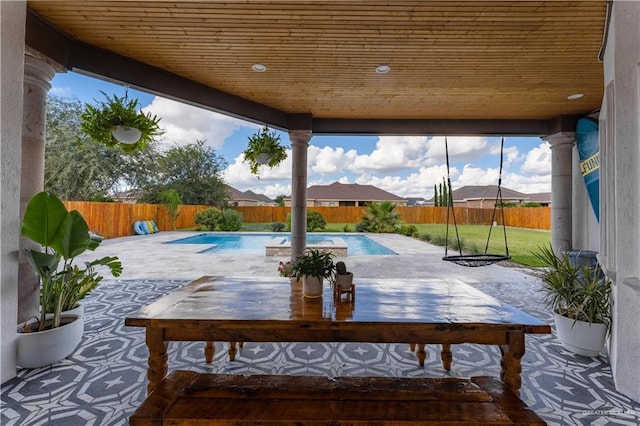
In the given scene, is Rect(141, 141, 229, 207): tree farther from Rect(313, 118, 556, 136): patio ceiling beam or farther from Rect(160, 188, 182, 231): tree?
Rect(313, 118, 556, 136): patio ceiling beam

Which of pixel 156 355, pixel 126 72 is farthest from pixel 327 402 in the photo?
pixel 126 72

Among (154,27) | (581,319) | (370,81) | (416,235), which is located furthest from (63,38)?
(416,235)

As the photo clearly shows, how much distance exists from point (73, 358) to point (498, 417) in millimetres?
3331

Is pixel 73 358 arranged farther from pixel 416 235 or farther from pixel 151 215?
pixel 151 215

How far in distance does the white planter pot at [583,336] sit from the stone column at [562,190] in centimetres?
300

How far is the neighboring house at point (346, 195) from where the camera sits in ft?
98.8

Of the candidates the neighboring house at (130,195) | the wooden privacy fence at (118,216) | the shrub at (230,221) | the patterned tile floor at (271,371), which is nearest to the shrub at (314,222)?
the shrub at (230,221)

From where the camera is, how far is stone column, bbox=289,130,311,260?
5.54 meters

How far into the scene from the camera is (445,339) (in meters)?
1.68

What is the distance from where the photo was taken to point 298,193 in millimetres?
5621

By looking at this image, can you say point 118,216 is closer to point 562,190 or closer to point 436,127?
point 436,127

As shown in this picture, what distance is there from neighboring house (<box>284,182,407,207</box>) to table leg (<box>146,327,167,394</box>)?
26.4 meters

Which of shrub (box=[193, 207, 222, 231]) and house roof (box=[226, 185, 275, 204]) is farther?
house roof (box=[226, 185, 275, 204])

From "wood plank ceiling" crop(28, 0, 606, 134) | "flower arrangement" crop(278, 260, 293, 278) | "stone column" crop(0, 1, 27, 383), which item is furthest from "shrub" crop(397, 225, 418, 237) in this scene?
"stone column" crop(0, 1, 27, 383)
